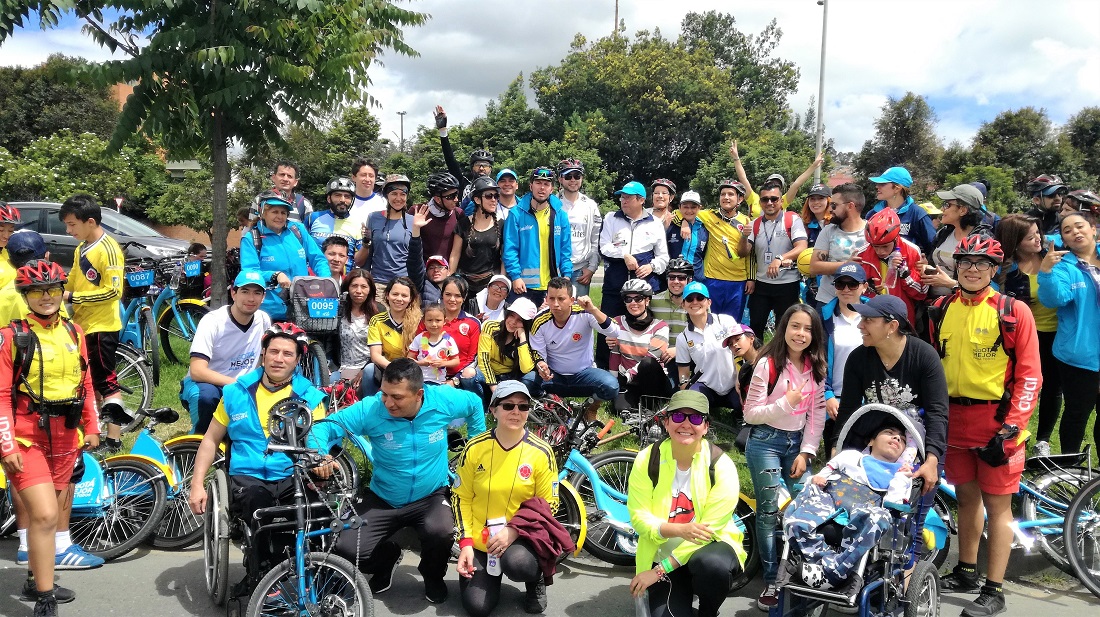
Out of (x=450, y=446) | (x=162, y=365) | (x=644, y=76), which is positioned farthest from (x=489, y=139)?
(x=450, y=446)

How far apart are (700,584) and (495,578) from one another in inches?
46.8

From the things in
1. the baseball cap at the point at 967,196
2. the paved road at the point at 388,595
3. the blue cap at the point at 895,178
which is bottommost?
the paved road at the point at 388,595

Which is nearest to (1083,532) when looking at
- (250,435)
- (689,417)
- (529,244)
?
(689,417)

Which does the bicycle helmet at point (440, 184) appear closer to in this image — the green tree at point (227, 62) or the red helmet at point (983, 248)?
the green tree at point (227, 62)

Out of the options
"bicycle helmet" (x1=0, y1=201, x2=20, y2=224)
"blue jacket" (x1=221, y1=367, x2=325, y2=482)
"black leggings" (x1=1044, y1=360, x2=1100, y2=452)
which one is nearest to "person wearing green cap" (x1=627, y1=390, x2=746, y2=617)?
"blue jacket" (x1=221, y1=367, x2=325, y2=482)

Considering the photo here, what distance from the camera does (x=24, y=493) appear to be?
415 centimetres

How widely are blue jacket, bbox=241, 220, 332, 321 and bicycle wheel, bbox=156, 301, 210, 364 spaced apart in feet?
6.82

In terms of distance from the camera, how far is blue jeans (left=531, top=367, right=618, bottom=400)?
6272 millimetres

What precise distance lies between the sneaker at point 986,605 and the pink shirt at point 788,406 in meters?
1.19

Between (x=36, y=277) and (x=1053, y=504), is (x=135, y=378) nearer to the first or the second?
(x=36, y=277)

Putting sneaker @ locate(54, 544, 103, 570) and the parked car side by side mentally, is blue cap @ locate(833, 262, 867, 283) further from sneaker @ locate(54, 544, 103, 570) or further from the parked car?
the parked car

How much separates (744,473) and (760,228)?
2.54 meters

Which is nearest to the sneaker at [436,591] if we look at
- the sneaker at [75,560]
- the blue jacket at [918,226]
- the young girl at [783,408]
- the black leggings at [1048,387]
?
the young girl at [783,408]

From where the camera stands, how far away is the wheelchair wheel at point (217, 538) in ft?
13.5
